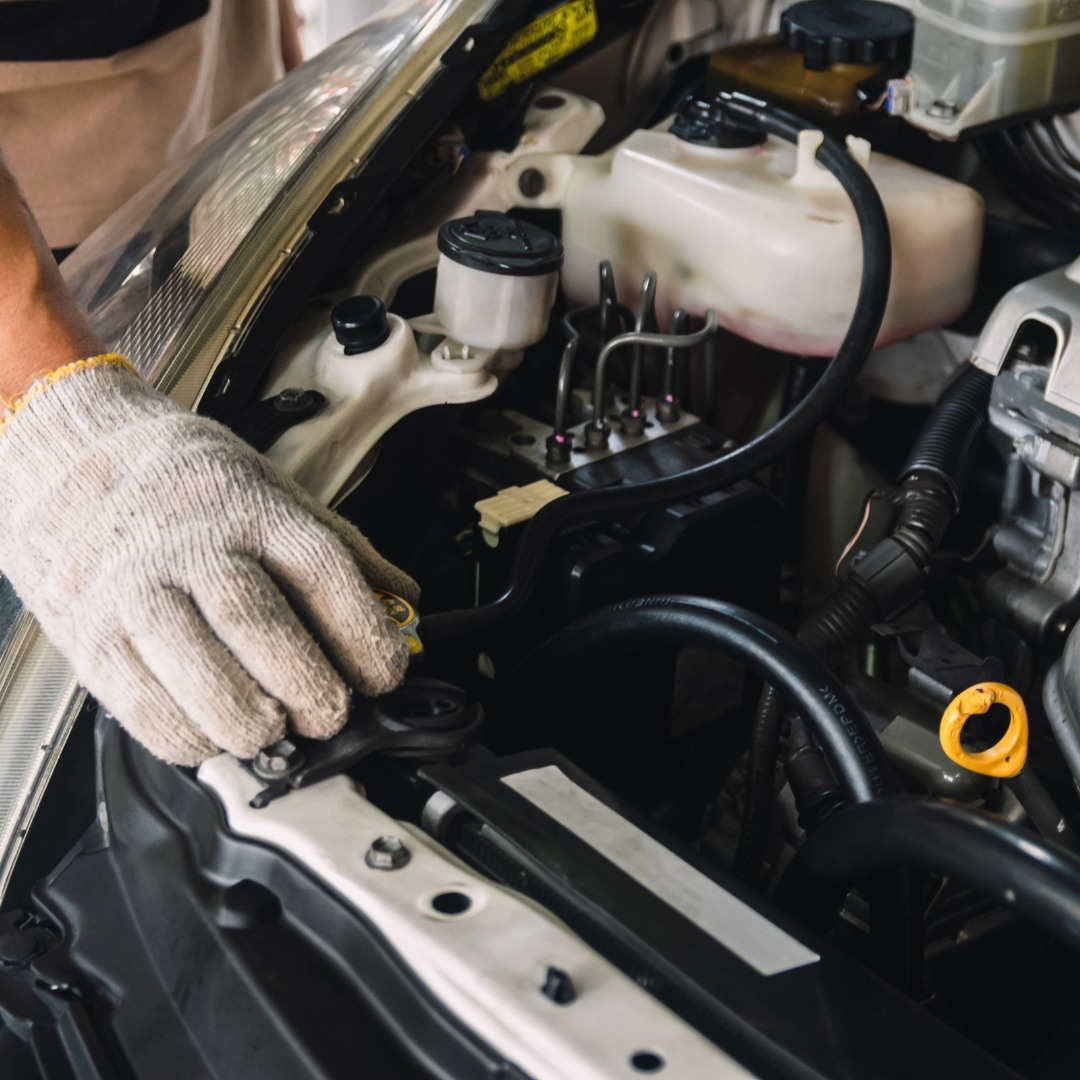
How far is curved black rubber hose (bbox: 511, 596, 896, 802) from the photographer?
784 millimetres

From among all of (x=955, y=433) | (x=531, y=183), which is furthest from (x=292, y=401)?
(x=955, y=433)

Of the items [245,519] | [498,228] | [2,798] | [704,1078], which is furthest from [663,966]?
[498,228]

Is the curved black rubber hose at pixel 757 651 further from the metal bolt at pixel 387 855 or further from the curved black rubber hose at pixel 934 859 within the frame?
the metal bolt at pixel 387 855

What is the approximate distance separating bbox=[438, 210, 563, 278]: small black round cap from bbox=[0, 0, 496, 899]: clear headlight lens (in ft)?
0.38

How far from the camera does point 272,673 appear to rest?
0.77 meters

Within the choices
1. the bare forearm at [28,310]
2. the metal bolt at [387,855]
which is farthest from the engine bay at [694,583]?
the bare forearm at [28,310]

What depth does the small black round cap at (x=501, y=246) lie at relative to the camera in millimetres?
1112

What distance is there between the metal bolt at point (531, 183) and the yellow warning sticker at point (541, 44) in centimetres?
8

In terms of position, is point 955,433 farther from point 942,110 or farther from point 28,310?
point 28,310

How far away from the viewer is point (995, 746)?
874 millimetres

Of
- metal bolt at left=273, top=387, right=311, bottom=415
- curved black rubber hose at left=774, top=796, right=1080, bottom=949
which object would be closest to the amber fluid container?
metal bolt at left=273, top=387, right=311, bottom=415

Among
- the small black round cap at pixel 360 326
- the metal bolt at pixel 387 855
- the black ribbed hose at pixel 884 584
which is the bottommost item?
the black ribbed hose at pixel 884 584

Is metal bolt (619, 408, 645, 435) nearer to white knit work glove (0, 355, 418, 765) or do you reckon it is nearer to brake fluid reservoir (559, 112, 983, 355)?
brake fluid reservoir (559, 112, 983, 355)

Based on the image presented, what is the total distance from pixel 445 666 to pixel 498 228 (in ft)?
1.29
